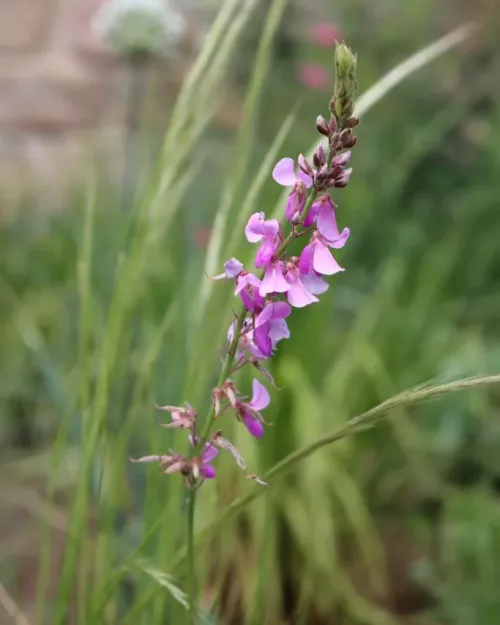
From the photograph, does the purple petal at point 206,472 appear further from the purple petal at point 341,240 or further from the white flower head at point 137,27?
the white flower head at point 137,27

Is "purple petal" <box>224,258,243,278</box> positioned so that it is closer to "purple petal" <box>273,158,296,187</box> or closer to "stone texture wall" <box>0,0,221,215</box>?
"purple petal" <box>273,158,296,187</box>

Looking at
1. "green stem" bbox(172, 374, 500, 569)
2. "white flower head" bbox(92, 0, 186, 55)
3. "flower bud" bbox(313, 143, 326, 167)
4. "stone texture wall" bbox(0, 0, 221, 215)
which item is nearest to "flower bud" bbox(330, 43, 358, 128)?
A: "flower bud" bbox(313, 143, 326, 167)

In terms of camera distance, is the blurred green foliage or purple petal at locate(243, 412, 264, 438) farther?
the blurred green foliage

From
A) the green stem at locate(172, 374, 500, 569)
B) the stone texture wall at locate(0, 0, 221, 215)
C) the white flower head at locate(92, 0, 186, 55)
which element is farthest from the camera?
the stone texture wall at locate(0, 0, 221, 215)

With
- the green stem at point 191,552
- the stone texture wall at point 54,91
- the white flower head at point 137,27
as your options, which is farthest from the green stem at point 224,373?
the stone texture wall at point 54,91

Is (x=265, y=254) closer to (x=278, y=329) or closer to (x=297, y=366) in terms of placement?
(x=278, y=329)

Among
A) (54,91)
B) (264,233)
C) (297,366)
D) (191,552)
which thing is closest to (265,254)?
(264,233)

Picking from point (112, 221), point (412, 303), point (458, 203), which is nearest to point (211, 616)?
point (412, 303)
